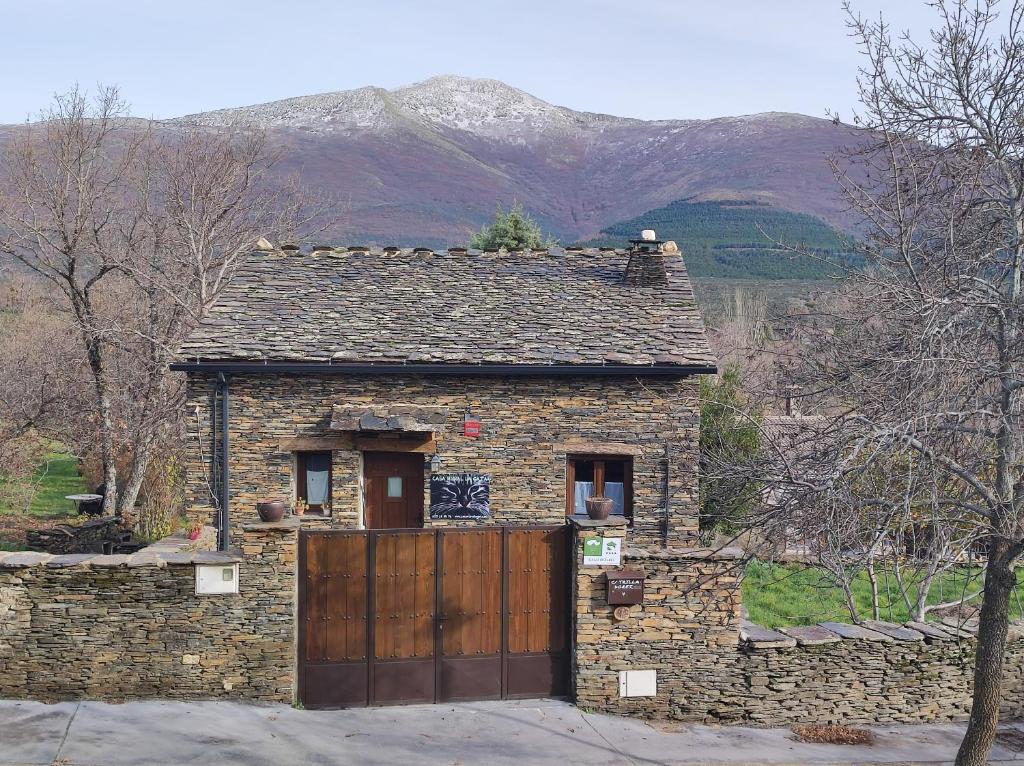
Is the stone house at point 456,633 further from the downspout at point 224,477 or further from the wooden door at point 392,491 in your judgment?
the wooden door at point 392,491

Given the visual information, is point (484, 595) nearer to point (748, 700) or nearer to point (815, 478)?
point (748, 700)

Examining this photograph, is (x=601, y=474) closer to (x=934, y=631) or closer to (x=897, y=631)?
(x=897, y=631)

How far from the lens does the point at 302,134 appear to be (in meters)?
154

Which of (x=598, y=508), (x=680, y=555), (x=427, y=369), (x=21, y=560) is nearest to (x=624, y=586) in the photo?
(x=680, y=555)

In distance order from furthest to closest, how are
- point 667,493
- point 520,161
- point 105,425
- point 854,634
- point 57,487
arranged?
point 520,161
point 57,487
point 105,425
point 667,493
point 854,634

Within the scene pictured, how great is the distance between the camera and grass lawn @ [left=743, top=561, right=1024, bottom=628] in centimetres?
1554

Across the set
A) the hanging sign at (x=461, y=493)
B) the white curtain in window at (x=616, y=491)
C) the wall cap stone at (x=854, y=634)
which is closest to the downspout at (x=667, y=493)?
the white curtain in window at (x=616, y=491)

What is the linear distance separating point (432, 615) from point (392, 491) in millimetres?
5065

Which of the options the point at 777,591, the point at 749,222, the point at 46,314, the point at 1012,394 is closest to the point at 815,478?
the point at 1012,394

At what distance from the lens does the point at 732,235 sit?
265 ft

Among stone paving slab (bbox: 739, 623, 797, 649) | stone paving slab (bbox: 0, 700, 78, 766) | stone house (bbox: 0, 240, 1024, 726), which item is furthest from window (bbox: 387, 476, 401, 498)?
stone paving slab (bbox: 739, 623, 797, 649)

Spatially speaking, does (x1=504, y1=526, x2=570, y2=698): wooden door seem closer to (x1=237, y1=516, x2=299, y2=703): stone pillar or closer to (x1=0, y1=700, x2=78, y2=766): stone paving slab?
(x1=237, y1=516, x2=299, y2=703): stone pillar

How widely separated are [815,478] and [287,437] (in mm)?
8983

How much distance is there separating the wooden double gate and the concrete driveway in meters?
0.28
